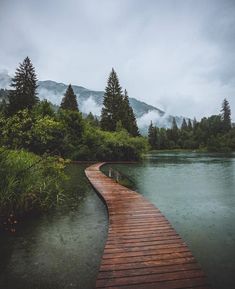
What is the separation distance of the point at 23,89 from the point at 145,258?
1323 inches

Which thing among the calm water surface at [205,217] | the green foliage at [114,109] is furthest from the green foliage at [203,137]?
the calm water surface at [205,217]

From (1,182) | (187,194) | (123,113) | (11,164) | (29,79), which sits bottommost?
(187,194)

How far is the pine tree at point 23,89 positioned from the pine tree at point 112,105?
41.0 feet

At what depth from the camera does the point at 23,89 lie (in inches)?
1309

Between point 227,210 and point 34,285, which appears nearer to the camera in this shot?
point 34,285

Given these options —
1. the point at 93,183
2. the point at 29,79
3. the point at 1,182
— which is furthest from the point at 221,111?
the point at 1,182

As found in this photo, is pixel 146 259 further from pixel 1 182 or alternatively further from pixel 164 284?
pixel 1 182

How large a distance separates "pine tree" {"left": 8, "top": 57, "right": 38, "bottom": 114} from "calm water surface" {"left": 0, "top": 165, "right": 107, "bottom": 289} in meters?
26.2

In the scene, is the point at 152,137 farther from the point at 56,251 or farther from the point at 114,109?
the point at 56,251

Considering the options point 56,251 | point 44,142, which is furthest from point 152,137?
point 56,251

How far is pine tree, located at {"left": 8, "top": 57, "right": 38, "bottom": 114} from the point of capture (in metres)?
30.7

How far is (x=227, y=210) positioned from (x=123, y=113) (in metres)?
35.7

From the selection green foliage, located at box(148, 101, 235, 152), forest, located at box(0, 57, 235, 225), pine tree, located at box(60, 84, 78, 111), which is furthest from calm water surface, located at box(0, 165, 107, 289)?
green foliage, located at box(148, 101, 235, 152)

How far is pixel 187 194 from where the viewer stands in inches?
437
